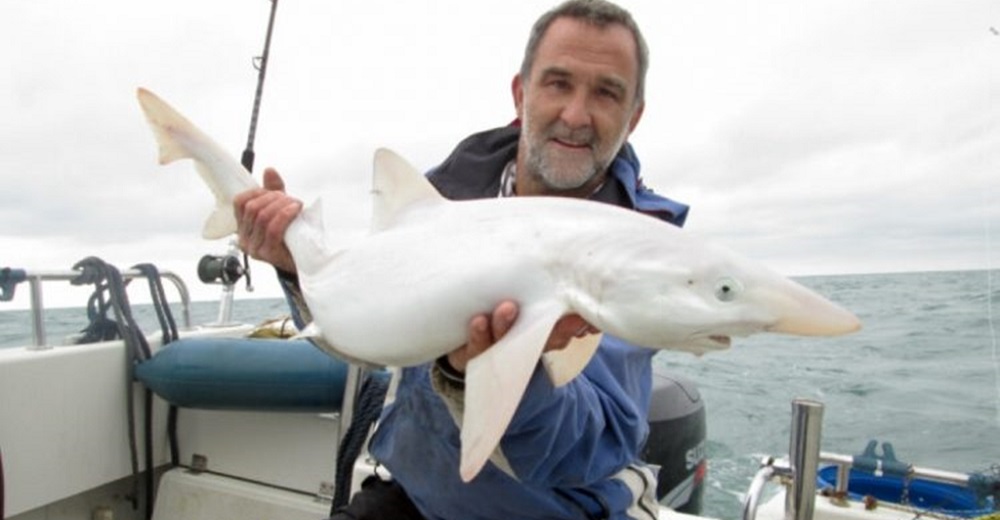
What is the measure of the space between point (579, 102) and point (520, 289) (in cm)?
137

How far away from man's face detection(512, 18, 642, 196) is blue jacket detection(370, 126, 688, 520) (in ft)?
0.63

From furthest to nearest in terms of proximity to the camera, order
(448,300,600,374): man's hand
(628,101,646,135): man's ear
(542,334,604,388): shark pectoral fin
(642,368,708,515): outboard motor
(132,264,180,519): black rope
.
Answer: (642,368,708,515): outboard motor < (132,264,180,519): black rope < (628,101,646,135): man's ear < (542,334,604,388): shark pectoral fin < (448,300,600,374): man's hand

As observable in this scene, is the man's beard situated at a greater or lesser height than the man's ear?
lesser

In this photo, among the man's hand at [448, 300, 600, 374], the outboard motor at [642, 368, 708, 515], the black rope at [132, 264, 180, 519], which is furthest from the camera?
the outboard motor at [642, 368, 708, 515]

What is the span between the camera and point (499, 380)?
1398mm

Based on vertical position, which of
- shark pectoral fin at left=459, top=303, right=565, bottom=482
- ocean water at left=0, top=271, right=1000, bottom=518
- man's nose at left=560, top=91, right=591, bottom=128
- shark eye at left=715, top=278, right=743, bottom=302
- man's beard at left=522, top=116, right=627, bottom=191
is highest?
man's nose at left=560, top=91, right=591, bottom=128


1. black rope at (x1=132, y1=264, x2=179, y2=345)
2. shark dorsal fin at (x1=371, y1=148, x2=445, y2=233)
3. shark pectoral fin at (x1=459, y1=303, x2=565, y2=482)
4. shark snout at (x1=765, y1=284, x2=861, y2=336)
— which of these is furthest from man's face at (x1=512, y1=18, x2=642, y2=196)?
black rope at (x1=132, y1=264, x2=179, y2=345)

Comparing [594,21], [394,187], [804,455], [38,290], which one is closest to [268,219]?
[394,187]

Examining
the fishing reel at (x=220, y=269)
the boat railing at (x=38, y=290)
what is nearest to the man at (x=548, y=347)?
the boat railing at (x=38, y=290)

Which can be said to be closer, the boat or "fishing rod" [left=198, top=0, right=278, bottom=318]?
the boat

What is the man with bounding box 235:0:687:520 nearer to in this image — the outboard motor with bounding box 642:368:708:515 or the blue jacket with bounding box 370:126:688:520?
the blue jacket with bounding box 370:126:688:520

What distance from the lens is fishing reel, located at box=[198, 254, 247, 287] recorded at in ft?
13.9

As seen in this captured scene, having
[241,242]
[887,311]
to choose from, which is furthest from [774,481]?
[887,311]

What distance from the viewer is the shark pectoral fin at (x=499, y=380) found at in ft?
4.27
